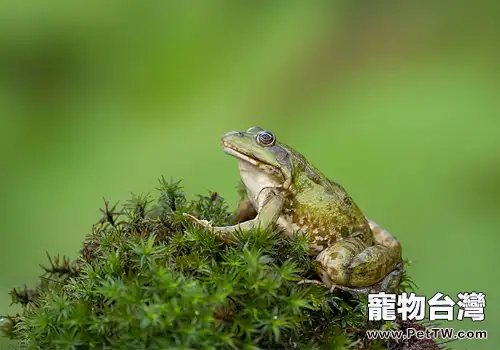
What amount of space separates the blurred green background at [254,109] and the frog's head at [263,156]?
1.45m

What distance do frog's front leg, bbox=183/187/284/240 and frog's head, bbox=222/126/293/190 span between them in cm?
3

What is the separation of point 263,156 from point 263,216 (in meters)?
0.18

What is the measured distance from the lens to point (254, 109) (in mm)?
4141

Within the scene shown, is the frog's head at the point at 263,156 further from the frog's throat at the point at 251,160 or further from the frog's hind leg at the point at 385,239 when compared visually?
the frog's hind leg at the point at 385,239

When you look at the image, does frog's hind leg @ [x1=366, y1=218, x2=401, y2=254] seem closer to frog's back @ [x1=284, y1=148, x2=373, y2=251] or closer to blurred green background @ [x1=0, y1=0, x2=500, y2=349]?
frog's back @ [x1=284, y1=148, x2=373, y2=251]

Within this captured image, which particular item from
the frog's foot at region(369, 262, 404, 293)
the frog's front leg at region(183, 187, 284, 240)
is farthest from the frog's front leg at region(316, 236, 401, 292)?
the frog's front leg at region(183, 187, 284, 240)

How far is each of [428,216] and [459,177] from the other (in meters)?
0.37

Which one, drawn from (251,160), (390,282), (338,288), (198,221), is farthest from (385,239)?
(198,221)

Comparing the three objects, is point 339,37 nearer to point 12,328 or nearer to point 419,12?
point 419,12

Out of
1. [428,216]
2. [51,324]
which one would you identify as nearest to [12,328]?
[51,324]

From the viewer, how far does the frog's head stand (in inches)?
64.2

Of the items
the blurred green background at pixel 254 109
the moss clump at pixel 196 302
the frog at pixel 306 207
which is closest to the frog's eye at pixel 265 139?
the frog at pixel 306 207

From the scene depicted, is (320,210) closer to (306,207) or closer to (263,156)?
(306,207)

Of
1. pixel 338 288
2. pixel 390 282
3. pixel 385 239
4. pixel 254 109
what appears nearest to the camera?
pixel 338 288
